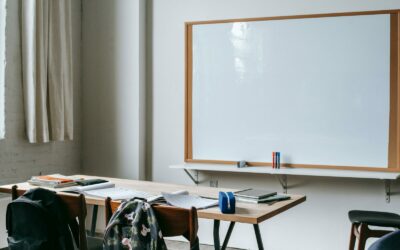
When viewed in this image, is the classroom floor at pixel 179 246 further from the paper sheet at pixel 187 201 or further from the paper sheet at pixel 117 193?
the paper sheet at pixel 187 201

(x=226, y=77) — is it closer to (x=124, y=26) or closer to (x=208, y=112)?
(x=208, y=112)

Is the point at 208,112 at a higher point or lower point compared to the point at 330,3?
lower

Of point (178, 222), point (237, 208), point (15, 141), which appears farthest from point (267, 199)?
point (15, 141)

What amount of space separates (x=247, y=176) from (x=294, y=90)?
34.2 inches

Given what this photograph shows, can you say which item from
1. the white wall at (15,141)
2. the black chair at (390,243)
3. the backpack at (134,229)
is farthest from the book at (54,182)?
the black chair at (390,243)

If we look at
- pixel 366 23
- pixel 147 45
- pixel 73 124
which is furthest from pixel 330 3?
pixel 73 124

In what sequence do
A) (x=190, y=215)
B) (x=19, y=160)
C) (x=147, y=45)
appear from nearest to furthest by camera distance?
(x=190, y=215) < (x=19, y=160) < (x=147, y=45)

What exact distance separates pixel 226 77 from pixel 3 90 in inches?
74.4

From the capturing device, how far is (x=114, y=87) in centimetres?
483

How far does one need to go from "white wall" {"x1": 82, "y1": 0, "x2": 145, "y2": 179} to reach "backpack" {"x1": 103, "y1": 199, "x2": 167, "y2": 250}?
8.11 feet

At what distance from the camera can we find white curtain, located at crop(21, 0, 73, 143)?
13.6 feet

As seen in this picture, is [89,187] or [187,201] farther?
[89,187]

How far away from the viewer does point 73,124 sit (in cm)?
488

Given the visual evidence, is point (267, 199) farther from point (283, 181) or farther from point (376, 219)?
point (283, 181)
